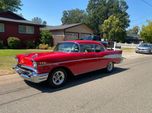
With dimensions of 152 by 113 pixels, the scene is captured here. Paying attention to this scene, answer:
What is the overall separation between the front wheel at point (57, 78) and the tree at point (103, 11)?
6246cm

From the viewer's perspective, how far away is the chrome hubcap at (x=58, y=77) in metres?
6.53

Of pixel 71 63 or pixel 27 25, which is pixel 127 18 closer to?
pixel 27 25

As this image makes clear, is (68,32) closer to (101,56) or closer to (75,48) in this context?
(101,56)

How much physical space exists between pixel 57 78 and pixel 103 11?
217ft

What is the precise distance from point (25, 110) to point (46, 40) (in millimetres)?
23099

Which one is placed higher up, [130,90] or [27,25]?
[27,25]

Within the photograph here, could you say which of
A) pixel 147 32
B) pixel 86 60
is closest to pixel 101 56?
pixel 86 60

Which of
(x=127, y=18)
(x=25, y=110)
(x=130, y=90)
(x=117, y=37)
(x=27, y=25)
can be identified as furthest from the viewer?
(x=127, y=18)

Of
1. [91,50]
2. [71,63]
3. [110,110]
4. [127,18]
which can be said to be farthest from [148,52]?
[127,18]

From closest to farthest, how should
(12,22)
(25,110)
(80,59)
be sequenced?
(25,110)
(80,59)
(12,22)

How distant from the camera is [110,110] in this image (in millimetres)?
4668

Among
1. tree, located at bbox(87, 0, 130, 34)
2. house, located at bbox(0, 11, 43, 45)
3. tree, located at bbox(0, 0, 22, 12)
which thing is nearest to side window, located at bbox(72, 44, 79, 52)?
house, located at bbox(0, 11, 43, 45)

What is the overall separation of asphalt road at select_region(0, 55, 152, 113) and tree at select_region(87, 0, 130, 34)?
204 feet

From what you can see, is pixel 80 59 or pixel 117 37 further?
pixel 117 37
